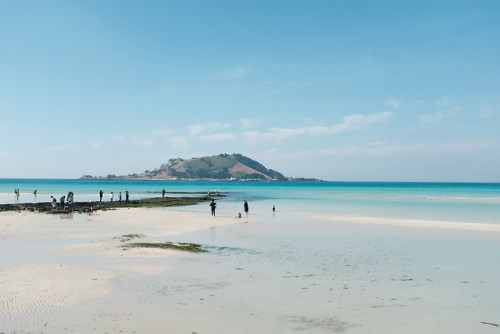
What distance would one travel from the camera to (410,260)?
67.7 feet

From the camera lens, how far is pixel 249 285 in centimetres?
1520

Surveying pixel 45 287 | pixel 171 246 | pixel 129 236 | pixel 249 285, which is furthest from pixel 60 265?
pixel 129 236

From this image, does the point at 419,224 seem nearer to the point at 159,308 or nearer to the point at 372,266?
the point at 372,266

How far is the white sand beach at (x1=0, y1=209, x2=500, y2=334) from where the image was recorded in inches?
444

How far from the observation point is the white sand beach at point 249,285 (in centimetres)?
1127

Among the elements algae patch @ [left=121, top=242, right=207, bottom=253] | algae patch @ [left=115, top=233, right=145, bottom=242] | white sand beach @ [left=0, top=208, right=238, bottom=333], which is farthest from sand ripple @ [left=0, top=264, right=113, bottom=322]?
algae patch @ [left=115, top=233, right=145, bottom=242]

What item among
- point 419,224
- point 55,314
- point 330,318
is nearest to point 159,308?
point 55,314

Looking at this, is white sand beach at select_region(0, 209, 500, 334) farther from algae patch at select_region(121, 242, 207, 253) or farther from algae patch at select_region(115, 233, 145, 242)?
algae patch at select_region(121, 242, 207, 253)

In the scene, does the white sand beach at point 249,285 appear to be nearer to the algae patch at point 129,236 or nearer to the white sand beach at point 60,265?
the white sand beach at point 60,265

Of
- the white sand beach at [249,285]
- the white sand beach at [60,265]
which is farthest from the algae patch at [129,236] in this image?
the white sand beach at [249,285]

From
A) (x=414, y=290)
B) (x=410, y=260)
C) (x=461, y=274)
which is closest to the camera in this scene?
(x=414, y=290)

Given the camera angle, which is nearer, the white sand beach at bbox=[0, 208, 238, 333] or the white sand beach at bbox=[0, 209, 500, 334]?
the white sand beach at bbox=[0, 209, 500, 334]

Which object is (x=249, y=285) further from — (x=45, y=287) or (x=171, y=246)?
(x=171, y=246)

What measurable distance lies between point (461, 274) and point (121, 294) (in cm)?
1516
